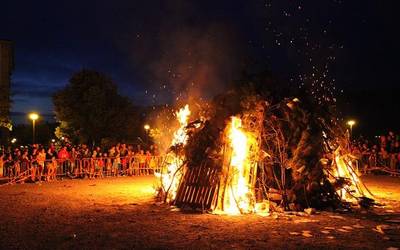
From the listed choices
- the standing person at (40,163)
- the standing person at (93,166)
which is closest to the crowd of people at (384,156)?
the standing person at (93,166)

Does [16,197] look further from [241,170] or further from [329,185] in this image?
[329,185]

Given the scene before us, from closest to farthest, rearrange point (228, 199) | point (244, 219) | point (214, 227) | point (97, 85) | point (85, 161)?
point (214, 227)
point (244, 219)
point (228, 199)
point (85, 161)
point (97, 85)

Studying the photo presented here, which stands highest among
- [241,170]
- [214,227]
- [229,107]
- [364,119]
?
Answer: [364,119]

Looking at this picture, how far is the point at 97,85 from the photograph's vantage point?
117 feet

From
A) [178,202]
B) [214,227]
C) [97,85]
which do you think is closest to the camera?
[214,227]

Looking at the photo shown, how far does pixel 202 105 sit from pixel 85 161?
33.7 feet

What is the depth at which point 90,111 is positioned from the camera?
115 feet

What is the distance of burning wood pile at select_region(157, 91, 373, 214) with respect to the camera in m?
12.9

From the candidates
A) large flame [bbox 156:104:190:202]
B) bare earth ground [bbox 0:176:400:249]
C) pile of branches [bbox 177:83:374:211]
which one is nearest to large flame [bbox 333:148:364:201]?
pile of branches [bbox 177:83:374:211]

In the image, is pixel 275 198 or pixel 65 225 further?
pixel 275 198

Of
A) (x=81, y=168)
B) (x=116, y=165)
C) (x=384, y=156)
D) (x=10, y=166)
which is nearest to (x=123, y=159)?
(x=116, y=165)

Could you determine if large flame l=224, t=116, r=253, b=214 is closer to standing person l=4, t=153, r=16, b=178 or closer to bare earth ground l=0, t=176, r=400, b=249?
bare earth ground l=0, t=176, r=400, b=249

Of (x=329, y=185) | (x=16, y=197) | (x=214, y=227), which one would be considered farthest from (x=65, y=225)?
(x=329, y=185)

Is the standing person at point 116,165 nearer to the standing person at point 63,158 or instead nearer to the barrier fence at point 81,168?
the barrier fence at point 81,168
